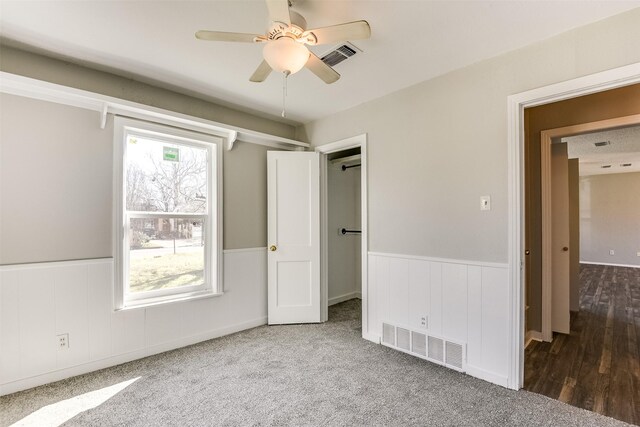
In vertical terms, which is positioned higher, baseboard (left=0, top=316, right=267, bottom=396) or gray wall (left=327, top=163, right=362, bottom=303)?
gray wall (left=327, top=163, right=362, bottom=303)

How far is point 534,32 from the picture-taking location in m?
2.03

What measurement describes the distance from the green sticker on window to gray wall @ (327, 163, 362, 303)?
2166 mm

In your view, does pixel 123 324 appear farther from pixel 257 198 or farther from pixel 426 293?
pixel 426 293

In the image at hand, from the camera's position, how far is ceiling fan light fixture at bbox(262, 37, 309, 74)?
1.59m

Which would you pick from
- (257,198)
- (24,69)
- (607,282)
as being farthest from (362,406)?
(607,282)

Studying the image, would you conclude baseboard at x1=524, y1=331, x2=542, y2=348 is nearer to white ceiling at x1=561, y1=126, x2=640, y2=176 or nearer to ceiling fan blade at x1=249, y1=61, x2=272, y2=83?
white ceiling at x1=561, y1=126, x2=640, y2=176

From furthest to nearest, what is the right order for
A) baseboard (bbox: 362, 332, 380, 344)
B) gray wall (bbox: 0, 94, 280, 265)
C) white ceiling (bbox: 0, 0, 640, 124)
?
baseboard (bbox: 362, 332, 380, 344) → gray wall (bbox: 0, 94, 280, 265) → white ceiling (bbox: 0, 0, 640, 124)

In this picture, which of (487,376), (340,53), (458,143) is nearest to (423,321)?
(487,376)

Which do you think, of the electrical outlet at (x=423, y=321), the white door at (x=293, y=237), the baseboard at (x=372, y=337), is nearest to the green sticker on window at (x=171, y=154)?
the white door at (x=293, y=237)

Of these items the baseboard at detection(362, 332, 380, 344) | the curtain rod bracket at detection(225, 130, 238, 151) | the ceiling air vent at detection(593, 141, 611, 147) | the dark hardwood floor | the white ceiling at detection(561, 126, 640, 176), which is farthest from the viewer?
the ceiling air vent at detection(593, 141, 611, 147)

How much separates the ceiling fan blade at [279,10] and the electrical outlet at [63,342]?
2.74 m

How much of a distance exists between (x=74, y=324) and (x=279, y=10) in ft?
8.92

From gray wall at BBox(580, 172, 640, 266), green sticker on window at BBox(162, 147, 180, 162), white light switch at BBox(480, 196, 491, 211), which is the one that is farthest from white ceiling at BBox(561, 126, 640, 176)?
green sticker on window at BBox(162, 147, 180, 162)

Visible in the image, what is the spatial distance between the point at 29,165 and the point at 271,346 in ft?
8.11
